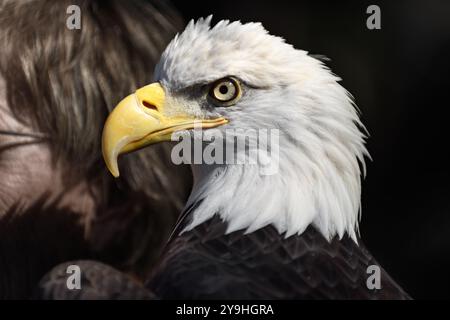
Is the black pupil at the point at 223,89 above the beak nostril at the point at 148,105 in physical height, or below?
above

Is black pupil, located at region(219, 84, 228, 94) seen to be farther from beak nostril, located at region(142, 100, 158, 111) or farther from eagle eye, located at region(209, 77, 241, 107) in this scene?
beak nostril, located at region(142, 100, 158, 111)

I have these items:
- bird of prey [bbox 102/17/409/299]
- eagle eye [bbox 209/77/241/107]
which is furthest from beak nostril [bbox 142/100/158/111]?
eagle eye [bbox 209/77/241/107]

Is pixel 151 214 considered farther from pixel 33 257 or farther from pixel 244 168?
pixel 244 168

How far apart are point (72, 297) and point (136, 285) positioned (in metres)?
0.15

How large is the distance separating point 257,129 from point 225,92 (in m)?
0.12

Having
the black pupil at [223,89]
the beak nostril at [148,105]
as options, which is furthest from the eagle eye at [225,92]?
the beak nostril at [148,105]

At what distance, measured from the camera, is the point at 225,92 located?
215 cm

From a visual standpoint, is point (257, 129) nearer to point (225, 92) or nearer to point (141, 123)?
point (225, 92)

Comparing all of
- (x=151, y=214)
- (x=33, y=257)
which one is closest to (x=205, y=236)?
(x=151, y=214)

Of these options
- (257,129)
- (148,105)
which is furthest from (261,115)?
(148,105)

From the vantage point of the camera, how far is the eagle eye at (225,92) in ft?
7.01

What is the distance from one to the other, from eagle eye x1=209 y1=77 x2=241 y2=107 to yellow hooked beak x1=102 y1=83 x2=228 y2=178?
45mm

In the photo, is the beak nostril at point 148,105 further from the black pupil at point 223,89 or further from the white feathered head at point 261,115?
the black pupil at point 223,89

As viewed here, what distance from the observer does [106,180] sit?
2.65m
